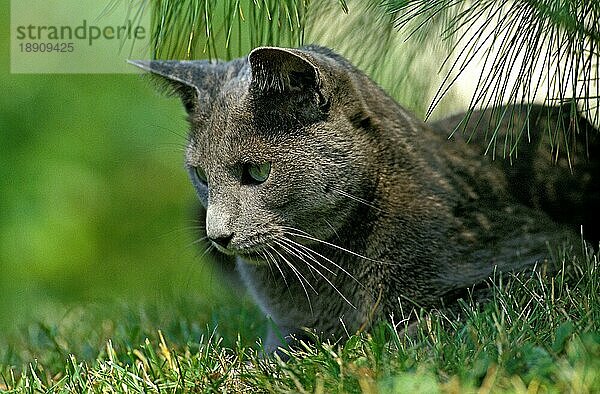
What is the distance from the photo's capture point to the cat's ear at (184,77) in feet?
8.10

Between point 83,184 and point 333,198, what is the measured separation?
334 centimetres

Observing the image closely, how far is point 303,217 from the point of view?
2256mm

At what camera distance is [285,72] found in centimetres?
218

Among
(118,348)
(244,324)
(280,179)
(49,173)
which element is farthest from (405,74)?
(49,173)

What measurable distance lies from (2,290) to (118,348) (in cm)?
264

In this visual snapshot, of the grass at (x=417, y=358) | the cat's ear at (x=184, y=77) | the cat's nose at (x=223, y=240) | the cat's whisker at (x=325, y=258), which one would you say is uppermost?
the cat's ear at (x=184, y=77)

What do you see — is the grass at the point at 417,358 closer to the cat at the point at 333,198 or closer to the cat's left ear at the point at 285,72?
the cat at the point at 333,198

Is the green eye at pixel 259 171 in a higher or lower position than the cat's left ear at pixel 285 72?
lower

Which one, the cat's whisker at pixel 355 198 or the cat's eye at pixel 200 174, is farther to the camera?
the cat's eye at pixel 200 174

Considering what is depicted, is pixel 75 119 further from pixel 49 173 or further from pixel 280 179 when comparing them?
pixel 280 179

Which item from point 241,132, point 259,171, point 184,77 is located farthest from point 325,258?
point 184,77

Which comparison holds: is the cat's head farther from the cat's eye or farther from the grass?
the grass

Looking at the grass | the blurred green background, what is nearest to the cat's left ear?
the grass

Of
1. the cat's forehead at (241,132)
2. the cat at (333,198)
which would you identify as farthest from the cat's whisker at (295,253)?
the cat's forehead at (241,132)
